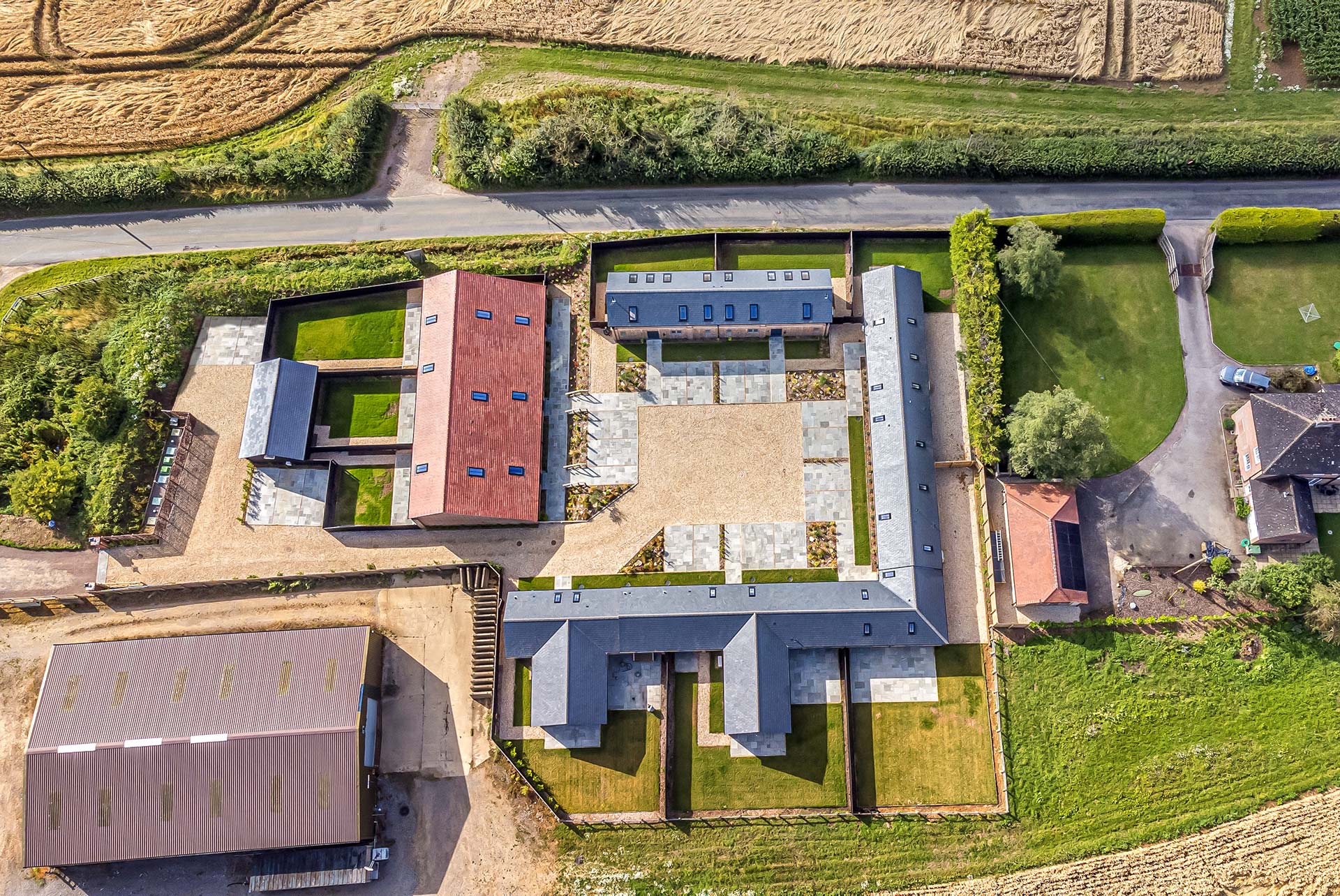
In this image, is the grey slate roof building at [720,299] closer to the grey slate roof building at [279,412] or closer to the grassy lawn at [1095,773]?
the grey slate roof building at [279,412]

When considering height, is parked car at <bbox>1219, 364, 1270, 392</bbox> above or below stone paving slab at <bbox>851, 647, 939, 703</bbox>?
above

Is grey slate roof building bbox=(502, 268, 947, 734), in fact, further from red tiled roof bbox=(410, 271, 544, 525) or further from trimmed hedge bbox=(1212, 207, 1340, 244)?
trimmed hedge bbox=(1212, 207, 1340, 244)

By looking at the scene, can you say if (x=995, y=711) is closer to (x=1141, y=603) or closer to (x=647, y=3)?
(x=1141, y=603)

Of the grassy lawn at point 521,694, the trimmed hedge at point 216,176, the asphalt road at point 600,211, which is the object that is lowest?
the grassy lawn at point 521,694

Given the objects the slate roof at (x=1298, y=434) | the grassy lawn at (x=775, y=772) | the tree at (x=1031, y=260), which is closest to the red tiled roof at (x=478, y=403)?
the grassy lawn at (x=775, y=772)

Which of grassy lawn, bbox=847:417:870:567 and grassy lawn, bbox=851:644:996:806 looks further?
grassy lawn, bbox=847:417:870:567

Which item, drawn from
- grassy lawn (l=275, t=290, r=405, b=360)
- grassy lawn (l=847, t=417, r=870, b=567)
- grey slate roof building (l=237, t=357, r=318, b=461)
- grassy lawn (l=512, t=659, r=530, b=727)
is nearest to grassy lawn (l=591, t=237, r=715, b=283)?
grassy lawn (l=275, t=290, r=405, b=360)

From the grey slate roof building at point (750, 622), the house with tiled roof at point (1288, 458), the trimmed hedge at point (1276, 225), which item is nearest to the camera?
the grey slate roof building at point (750, 622)
